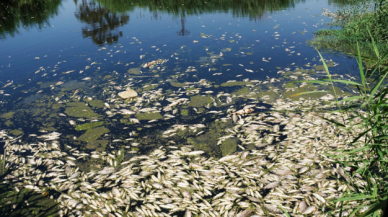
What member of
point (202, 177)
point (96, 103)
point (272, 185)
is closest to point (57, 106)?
point (96, 103)

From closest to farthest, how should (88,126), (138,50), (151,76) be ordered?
1. (88,126)
2. (151,76)
3. (138,50)

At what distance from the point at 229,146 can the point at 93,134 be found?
2980mm

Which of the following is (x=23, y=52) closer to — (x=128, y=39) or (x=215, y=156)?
(x=128, y=39)

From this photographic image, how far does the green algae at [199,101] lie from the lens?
22.2 feet

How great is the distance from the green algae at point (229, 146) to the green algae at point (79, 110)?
3.36 m

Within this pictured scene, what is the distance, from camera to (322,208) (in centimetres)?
364

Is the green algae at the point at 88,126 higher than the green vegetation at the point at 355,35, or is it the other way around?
the green vegetation at the point at 355,35

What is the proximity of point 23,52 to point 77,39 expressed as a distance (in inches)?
98.9

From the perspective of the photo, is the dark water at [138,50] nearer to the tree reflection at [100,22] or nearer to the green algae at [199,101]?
the tree reflection at [100,22]

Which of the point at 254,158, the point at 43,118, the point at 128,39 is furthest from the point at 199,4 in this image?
the point at 254,158

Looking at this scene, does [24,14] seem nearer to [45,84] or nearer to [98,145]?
[45,84]

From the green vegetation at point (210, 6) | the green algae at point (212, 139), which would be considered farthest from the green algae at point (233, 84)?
the green vegetation at point (210, 6)

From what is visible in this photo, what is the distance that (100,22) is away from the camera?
15930mm

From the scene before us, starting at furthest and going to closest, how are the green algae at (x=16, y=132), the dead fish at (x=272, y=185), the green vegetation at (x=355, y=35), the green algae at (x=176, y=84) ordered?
the green vegetation at (x=355, y=35) → the green algae at (x=176, y=84) → the green algae at (x=16, y=132) → the dead fish at (x=272, y=185)
